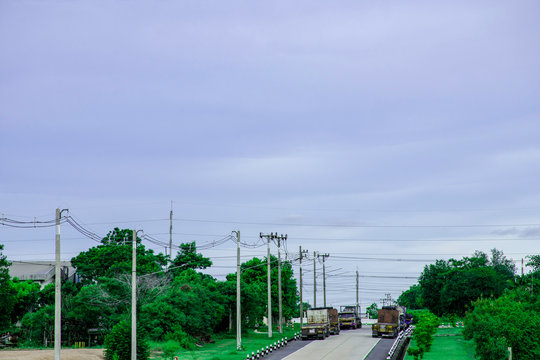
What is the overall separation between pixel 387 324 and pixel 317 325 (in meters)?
6.84

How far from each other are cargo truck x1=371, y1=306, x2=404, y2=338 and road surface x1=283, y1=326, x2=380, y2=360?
3.85 ft

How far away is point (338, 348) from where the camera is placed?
5450 cm

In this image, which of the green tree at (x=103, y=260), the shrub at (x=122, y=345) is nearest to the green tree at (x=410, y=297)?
the green tree at (x=103, y=260)

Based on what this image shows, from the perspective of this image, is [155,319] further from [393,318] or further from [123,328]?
[393,318]

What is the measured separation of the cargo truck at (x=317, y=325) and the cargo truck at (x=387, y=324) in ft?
15.4

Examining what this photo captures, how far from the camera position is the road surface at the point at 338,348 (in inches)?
1906

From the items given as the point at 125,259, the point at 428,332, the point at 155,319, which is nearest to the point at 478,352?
the point at 428,332

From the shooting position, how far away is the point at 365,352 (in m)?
51.1

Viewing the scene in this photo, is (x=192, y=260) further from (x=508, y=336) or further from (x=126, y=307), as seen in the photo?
Answer: (x=508, y=336)

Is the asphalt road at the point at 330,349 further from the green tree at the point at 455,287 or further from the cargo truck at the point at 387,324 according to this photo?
the green tree at the point at 455,287

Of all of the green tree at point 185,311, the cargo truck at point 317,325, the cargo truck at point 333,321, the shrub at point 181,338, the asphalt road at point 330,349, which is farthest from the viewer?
the cargo truck at point 333,321

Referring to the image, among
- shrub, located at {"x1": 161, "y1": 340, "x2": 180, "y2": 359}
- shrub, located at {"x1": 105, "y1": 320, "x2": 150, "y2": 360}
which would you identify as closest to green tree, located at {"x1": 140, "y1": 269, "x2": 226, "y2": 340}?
shrub, located at {"x1": 161, "y1": 340, "x2": 180, "y2": 359}

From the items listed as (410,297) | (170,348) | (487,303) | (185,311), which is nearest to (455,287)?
(487,303)

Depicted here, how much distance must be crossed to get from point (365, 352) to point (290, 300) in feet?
134
